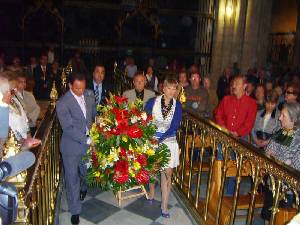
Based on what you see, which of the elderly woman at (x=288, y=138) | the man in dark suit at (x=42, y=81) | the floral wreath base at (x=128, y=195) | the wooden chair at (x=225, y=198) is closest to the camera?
the elderly woman at (x=288, y=138)

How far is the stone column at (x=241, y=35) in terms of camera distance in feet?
47.1

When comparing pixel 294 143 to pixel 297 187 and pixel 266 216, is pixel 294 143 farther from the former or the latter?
pixel 297 187

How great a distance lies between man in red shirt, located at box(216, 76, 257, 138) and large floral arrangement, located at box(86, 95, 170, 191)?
1676mm

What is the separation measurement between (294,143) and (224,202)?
114 cm

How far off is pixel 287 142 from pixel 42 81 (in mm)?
8593

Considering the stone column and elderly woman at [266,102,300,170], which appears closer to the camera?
elderly woman at [266,102,300,170]

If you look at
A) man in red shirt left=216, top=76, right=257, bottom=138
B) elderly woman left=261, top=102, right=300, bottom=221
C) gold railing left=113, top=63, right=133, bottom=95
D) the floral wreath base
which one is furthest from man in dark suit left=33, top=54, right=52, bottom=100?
elderly woman left=261, top=102, right=300, bottom=221

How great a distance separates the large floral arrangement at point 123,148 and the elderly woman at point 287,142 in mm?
1379

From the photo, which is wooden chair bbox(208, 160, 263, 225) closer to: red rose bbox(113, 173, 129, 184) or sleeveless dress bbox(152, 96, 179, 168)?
sleeveless dress bbox(152, 96, 179, 168)

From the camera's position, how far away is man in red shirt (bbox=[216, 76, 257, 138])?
5.74 meters

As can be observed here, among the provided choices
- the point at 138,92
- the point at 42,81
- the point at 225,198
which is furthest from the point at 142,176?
the point at 42,81

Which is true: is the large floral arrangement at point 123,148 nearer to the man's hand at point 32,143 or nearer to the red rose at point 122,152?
the red rose at point 122,152

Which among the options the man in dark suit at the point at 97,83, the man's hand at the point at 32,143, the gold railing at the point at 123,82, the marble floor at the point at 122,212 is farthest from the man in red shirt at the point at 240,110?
the gold railing at the point at 123,82

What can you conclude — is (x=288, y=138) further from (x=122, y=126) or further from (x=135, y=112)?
(x=122, y=126)
